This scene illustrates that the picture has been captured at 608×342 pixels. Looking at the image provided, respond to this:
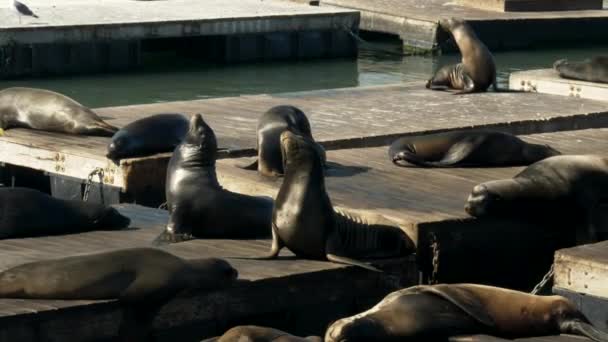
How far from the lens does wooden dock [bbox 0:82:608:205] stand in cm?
980

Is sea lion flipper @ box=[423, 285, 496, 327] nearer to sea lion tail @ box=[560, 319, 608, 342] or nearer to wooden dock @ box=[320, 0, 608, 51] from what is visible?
sea lion tail @ box=[560, 319, 608, 342]

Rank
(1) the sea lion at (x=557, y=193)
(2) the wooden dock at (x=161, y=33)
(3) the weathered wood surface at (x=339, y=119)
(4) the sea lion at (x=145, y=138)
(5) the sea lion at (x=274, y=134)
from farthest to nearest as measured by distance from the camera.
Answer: (2) the wooden dock at (x=161, y=33), (3) the weathered wood surface at (x=339, y=119), (4) the sea lion at (x=145, y=138), (5) the sea lion at (x=274, y=134), (1) the sea lion at (x=557, y=193)

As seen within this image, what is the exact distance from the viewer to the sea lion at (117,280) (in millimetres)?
6359

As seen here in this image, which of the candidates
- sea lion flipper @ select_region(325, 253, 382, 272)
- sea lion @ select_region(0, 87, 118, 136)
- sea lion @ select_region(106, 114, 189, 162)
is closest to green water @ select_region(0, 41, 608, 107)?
sea lion @ select_region(0, 87, 118, 136)

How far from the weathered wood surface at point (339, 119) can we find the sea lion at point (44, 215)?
1.73 m

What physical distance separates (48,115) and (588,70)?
5692mm

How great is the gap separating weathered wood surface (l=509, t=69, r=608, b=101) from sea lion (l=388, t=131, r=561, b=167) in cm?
436

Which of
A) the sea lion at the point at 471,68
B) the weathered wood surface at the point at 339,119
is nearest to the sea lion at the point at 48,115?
the weathered wood surface at the point at 339,119

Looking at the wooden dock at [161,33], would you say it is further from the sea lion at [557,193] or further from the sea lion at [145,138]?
the sea lion at [557,193]

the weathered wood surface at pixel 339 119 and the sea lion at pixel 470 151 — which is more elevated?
the sea lion at pixel 470 151

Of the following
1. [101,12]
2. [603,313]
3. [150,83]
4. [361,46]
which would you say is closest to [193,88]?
[150,83]

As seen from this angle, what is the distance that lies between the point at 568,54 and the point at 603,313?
14.4 m

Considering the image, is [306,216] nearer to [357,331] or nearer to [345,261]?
[345,261]

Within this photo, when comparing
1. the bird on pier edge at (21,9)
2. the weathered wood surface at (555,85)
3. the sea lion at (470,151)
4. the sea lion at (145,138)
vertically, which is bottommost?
the bird on pier edge at (21,9)
